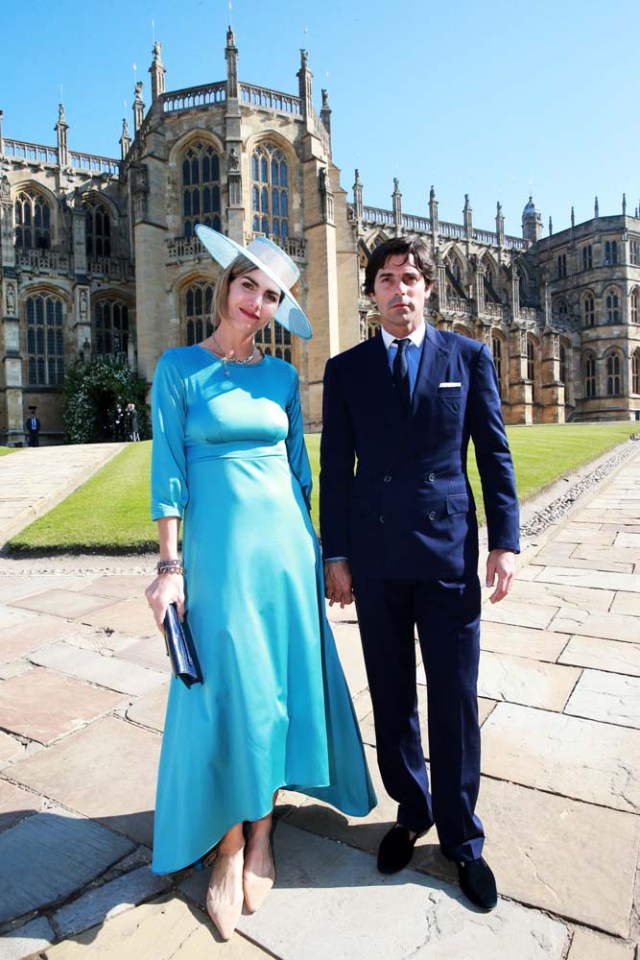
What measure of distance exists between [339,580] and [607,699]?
6.13 feet

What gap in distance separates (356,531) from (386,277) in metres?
0.84

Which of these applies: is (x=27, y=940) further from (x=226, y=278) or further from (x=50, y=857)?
(x=226, y=278)

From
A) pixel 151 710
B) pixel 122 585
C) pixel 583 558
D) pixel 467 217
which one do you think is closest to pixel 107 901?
pixel 151 710

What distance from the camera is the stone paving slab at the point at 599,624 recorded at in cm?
408

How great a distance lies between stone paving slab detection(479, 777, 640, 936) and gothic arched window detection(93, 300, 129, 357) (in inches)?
1140

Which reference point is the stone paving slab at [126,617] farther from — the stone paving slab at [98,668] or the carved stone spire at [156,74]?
the carved stone spire at [156,74]

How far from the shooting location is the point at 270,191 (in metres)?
25.2

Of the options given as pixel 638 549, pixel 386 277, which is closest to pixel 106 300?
pixel 638 549

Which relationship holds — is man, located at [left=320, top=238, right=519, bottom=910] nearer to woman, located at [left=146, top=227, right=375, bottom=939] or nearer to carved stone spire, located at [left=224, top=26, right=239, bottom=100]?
woman, located at [left=146, top=227, right=375, bottom=939]

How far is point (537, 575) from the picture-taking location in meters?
5.71

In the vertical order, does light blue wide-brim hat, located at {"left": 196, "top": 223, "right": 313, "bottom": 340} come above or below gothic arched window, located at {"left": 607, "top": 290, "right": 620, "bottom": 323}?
below

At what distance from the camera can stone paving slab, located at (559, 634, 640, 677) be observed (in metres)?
3.53

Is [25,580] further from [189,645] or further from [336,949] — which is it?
[336,949]

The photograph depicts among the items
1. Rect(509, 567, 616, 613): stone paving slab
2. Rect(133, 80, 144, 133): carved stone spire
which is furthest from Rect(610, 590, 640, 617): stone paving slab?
Rect(133, 80, 144, 133): carved stone spire
